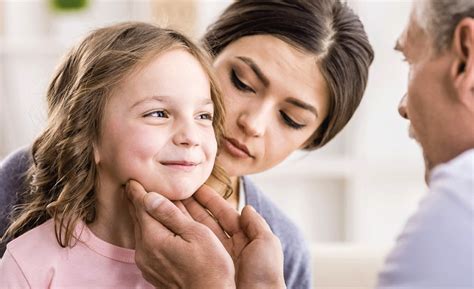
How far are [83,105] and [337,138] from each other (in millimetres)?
2984

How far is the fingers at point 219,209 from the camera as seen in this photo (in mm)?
1628

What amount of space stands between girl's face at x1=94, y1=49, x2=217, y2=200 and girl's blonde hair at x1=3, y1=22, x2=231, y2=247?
1.1 inches

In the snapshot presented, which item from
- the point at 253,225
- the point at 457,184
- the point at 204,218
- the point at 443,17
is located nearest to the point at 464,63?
the point at 443,17

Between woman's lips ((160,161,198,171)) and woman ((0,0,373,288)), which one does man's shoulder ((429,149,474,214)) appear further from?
woman ((0,0,373,288))

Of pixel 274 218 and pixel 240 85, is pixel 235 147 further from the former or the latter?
pixel 274 218

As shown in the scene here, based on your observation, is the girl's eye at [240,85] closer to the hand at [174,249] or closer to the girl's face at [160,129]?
the girl's face at [160,129]

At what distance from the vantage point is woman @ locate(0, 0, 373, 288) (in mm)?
1883

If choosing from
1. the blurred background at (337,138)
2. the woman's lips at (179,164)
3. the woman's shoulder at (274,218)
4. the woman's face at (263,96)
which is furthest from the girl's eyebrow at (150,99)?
the blurred background at (337,138)

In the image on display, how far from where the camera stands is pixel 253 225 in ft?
5.16

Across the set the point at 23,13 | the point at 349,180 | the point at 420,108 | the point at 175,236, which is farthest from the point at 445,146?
the point at 23,13

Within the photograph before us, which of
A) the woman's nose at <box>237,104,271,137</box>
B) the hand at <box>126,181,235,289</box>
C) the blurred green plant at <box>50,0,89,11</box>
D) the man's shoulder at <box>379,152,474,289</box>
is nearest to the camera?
the man's shoulder at <box>379,152,474,289</box>

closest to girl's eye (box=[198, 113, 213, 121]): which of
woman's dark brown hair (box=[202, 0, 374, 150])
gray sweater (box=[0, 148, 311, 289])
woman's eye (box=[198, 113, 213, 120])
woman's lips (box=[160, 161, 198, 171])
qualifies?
woman's eye (box=[198, 113, 213, 120])

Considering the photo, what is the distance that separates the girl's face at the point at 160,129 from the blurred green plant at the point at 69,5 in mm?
2814

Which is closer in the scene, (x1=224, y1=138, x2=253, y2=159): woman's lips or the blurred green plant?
(x1=224, y1=138, x2=253, y2=159): woman's lips
